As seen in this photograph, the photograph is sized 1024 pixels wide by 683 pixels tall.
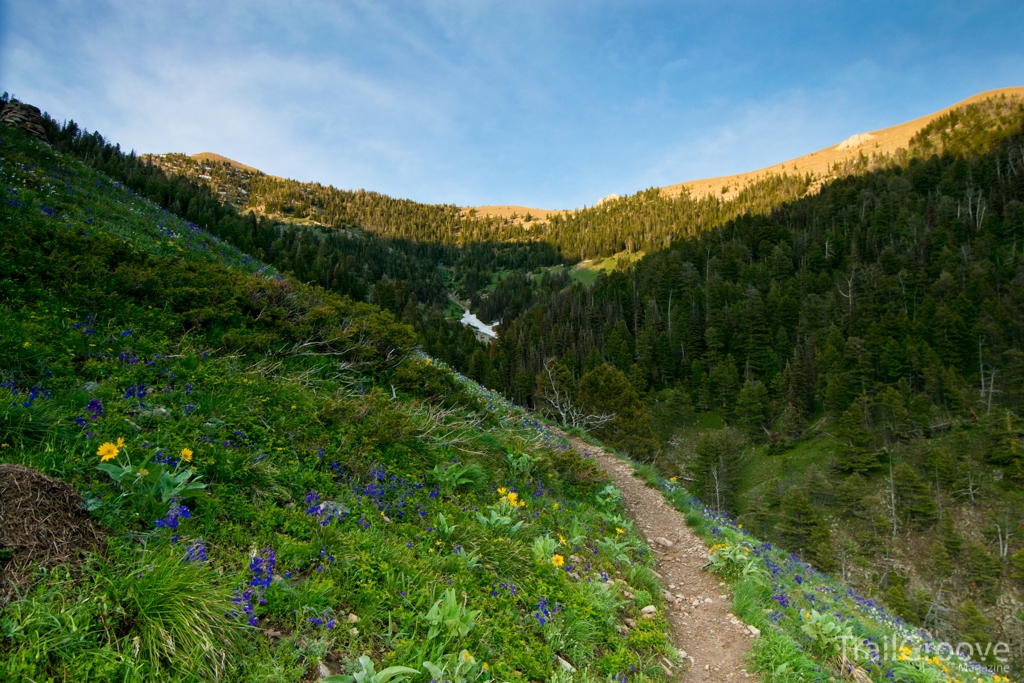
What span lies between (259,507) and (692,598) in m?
6.68

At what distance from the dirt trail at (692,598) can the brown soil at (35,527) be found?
596 cm

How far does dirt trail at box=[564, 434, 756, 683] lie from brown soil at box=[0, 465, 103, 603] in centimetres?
596

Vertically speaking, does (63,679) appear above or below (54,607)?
below

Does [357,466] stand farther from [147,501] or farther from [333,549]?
[147,501]

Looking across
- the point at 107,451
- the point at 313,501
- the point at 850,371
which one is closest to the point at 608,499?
the point at 313,501

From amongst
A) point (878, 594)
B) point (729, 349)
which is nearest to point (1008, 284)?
point (729, 349)

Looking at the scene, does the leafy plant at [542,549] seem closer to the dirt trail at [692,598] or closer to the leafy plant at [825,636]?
the dirt trail at [692,598]

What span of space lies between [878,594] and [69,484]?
71404 mm

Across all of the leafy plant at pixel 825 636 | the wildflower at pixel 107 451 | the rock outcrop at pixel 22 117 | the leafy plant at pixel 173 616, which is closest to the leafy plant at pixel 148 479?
the wildflower at pixel 107 451

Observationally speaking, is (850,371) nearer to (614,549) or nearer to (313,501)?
(614,549)

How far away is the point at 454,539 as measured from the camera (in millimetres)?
5273

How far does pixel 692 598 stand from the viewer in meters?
→ 7.27

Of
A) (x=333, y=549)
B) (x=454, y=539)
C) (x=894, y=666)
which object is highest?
(x=333, y=549)

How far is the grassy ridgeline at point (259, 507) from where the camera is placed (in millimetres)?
2811
